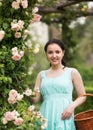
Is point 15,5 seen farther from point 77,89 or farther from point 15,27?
point 77,89

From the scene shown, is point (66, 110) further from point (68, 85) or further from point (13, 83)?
point (13, 83)

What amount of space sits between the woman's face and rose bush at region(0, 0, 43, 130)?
20 cm

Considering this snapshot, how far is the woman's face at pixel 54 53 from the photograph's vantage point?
471 cm

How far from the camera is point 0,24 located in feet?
15.2

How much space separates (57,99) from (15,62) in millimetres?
588

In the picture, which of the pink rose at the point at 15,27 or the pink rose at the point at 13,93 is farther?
the pink rose at the point at 15,27

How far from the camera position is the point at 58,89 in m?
4.70

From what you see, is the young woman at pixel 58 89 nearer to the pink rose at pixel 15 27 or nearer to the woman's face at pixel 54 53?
the woman's face at pixel 54 53

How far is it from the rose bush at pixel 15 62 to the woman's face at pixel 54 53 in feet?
0.66

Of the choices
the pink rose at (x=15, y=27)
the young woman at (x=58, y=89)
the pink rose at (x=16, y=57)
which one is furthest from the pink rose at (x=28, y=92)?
the pink rose at (x=15, y=27)

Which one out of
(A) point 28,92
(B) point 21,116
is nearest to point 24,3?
(A) point 28,92

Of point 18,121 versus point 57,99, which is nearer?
point 18,121

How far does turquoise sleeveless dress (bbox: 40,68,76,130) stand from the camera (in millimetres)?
4672

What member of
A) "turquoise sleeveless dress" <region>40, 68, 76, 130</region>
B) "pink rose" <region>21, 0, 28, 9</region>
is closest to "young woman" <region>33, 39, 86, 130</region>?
"turquoise sleeveless dress" <region>40, 68, 76, 130</region>
